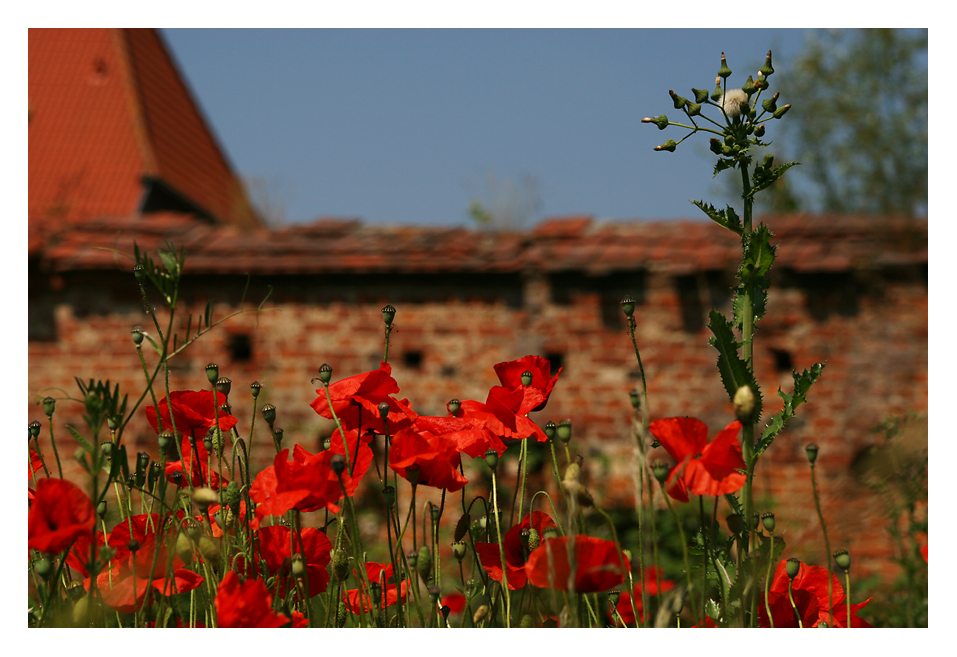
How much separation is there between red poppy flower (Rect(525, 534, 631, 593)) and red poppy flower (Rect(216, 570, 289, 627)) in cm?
28

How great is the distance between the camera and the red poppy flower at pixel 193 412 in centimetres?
102

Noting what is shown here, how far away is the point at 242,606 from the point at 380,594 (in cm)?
25

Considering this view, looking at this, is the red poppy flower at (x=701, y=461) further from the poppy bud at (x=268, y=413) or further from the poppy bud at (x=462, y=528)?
the poppy bud at (x=268, y=413)

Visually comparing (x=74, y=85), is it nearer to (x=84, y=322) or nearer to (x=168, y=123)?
(x=168, y=123)

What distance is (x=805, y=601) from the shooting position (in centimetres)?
95

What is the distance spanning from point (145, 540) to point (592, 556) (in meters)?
0.57

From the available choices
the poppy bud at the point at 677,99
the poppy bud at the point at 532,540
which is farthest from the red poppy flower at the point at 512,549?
the poppy bud at the point at 677,99

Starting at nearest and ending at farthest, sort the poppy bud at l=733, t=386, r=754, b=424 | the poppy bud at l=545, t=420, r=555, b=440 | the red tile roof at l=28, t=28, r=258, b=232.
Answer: the poppy bud at l=733, t=386, r=754, b=424
the poppy bud at l=545, t=420, r=555, b=440
the red tile roof at l=28, t=28, r=258, b=232

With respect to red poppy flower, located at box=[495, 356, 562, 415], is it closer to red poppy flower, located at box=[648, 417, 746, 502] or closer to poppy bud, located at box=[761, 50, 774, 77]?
red poppy flower, located at box=[648, 417, 746, 502]

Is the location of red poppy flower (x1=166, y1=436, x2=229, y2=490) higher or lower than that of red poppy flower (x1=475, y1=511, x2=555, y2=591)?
higher

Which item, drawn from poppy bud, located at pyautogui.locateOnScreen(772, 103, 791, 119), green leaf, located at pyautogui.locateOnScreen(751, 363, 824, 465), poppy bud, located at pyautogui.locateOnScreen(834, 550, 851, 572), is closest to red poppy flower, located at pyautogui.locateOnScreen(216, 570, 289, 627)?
green leaf, located at pyautogui.locateOnScreen(751, 363, 824, 465)

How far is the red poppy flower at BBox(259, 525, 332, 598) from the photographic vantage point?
98 cm

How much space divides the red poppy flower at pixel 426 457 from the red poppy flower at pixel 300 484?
7cm

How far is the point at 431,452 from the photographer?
0.89 meters
